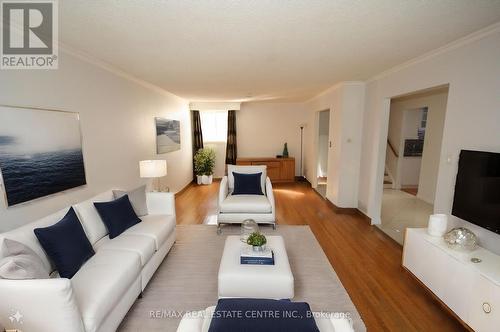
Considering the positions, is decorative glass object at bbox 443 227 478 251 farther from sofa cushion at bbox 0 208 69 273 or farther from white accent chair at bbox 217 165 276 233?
sofa cushion at bbox 0 208 69 273

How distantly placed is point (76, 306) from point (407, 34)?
10.6 feet

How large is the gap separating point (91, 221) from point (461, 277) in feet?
11.0

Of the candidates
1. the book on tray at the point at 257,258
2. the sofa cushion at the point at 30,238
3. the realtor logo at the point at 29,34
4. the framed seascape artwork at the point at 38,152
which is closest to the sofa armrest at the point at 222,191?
the book on tray at the point at 257,258

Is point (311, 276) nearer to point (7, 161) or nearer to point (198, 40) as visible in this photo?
point (198, 40)

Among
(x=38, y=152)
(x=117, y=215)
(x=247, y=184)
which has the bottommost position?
(x=117, y=215)

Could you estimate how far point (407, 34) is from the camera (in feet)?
6.73

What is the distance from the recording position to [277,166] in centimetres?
681

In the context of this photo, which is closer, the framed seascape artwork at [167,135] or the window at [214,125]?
the framed seascape artwork at [167,135]

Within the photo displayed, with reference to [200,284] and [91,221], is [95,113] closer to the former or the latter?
[91,221]

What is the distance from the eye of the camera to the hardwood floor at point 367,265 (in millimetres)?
1932

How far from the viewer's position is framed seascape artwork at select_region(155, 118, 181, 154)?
15.0 ft

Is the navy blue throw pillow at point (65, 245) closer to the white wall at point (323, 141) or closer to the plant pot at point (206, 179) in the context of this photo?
the plant pot at point (206, 179)

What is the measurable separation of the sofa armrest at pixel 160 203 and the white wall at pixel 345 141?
3089mm

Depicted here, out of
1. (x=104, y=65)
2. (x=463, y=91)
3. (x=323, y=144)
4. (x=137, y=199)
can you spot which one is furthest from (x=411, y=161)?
(x=104, y=65)
